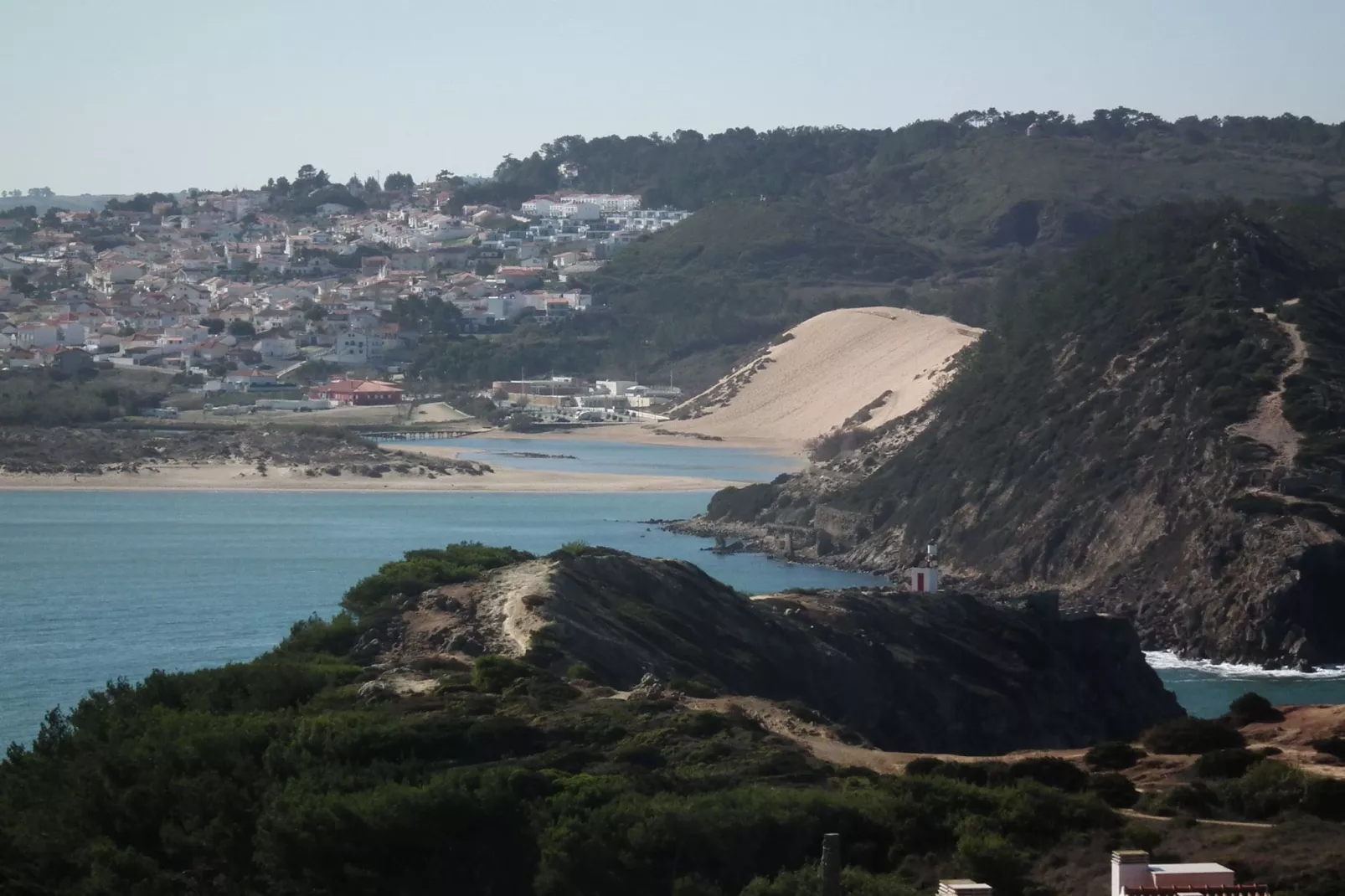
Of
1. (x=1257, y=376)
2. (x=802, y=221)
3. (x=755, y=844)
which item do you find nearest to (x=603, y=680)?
(x=755, y=844)

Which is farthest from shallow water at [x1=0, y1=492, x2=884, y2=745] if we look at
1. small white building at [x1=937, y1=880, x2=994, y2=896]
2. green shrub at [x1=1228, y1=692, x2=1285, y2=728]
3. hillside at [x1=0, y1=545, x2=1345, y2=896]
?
small white building at [x1=937, y1=880, x2=994, y2=896]

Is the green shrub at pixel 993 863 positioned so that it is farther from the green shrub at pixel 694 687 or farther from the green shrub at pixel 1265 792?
the green shrub at pixel 694 687

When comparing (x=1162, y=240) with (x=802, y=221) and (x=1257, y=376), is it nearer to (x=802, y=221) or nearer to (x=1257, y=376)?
(x=1257, y=376)

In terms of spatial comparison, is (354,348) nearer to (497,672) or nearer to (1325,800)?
(497,672)

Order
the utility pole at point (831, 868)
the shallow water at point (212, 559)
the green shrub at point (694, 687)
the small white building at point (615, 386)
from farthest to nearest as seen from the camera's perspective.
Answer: the small white building at point (615, 386)
the shallow water at point (212, 559)
the green shrub at point (694, 687)
the utility pole at point (831, 868)

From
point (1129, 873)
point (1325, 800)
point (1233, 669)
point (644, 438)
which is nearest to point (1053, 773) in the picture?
point (1325, 800)

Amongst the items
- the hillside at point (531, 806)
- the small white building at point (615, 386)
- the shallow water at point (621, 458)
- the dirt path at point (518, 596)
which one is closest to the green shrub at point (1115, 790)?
the hillside at point (531, 806)

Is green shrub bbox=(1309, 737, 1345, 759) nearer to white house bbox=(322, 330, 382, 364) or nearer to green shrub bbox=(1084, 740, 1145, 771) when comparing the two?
green shrub bbox=(1084, 740, 1145, 771)

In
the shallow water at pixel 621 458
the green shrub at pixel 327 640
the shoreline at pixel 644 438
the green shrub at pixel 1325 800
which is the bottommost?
the shallow water at pixel 621 458
